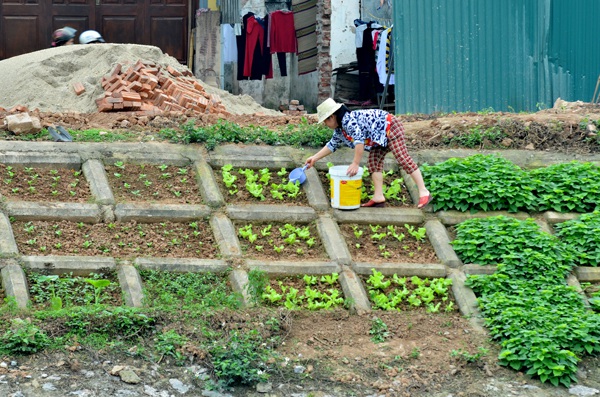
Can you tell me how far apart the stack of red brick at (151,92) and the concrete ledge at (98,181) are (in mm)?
2050

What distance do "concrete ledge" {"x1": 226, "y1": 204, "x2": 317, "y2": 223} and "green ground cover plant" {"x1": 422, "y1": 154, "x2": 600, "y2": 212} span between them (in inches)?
49.5

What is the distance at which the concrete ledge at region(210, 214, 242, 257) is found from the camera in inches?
335

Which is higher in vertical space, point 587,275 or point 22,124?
point 22,124

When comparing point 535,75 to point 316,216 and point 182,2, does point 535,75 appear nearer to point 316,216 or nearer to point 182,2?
point 316,216

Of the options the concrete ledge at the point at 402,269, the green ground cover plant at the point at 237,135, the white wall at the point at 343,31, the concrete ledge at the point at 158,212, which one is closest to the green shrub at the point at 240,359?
the concrete ledge at the point at 402,269

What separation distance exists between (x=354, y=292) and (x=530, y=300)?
1.41m

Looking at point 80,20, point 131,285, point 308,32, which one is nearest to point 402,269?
point 131,285

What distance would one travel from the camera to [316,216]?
9.17 meters

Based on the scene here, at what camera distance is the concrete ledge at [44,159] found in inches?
368

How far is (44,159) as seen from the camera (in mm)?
9414

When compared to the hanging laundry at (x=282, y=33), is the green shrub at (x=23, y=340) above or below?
below

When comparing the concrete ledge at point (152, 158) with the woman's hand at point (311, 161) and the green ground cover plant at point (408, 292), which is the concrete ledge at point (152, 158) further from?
the green ground cover plant at point (408, 292)

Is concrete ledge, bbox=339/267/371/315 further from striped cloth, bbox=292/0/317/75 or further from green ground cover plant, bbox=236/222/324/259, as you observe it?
striped cloth, bbox=292/0/317/75

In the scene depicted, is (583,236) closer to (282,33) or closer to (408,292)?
(408,292)
